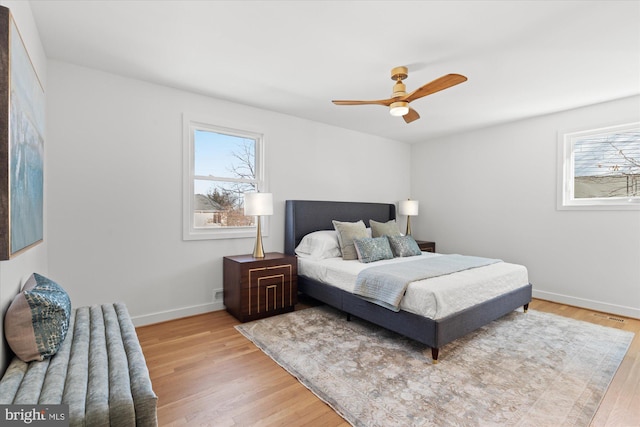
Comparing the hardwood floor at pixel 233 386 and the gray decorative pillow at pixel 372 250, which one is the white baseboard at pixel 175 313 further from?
the gray decorative pillow at pixel 372 250

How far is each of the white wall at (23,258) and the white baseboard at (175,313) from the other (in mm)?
921

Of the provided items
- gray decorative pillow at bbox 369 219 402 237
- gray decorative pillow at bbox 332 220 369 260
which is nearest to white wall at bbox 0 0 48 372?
gray decorative pillow at bbox 332 220 369 260

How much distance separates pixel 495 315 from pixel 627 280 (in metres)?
1.91

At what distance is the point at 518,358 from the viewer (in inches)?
95.4

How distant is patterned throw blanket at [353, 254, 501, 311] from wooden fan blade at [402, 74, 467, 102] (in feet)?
5.07

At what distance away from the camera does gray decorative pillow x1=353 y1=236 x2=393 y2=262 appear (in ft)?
11.4

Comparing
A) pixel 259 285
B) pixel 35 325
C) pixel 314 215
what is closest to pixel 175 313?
pixel 259 285

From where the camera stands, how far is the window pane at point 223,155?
11.5 feet

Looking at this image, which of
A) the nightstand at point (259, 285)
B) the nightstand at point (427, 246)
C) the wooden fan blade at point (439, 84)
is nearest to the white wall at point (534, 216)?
the nightstand at point (427, 246)

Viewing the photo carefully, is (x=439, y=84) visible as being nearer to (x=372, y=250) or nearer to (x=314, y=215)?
(x=372, y=250)

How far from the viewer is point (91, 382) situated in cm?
125

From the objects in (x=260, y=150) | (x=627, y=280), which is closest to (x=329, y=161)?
(x=260, y=150)

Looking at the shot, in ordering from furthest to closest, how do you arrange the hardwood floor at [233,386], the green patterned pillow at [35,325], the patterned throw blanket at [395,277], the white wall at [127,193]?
the white wall at [127,193], the patterned throw blanket at [395,277], the hardwood floor at [233,386], the green patterned pillow at [35,325]

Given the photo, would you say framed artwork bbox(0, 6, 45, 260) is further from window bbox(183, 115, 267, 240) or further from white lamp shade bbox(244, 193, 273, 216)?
white lamp shade bbox(244, 193, 273, 216)
